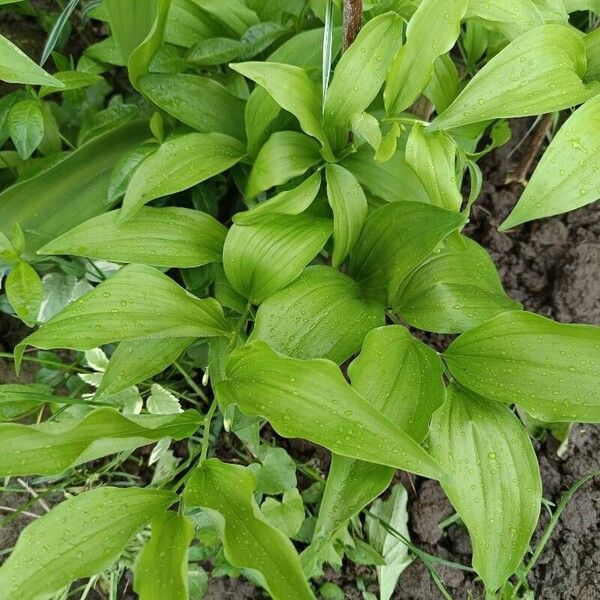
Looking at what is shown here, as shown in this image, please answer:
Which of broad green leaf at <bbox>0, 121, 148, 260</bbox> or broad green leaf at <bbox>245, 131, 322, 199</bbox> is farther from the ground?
broad green leaf at <bbox>245, 131, 322, 199</bbox>

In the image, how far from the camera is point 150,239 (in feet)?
3.19

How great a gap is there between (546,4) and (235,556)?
853 mm

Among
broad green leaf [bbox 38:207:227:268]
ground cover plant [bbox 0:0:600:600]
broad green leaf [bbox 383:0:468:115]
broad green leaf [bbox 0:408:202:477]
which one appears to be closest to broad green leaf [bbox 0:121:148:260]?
ground cover plant [bbox 0:0:600:600]

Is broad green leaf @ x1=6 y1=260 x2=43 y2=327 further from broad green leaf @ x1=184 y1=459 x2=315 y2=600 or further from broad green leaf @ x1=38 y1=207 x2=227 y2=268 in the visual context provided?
broad green leaf @ x1=184 y1=459 x2=315 y2=600

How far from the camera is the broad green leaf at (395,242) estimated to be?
0.84 metres

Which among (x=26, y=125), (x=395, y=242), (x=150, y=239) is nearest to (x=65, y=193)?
(x=26, y=125)

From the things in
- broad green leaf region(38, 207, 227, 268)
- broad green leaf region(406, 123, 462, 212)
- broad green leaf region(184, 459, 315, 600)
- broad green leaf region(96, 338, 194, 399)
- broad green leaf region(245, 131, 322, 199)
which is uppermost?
broad green leaf region(406, 123, 462, 212)

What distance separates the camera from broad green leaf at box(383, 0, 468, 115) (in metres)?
0.80

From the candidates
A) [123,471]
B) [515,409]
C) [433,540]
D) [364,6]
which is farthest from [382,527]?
[364,6]

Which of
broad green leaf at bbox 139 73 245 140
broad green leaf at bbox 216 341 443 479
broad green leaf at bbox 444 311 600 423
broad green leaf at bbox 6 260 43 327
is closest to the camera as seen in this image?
broad green leaf at bbox 216 341 443 479

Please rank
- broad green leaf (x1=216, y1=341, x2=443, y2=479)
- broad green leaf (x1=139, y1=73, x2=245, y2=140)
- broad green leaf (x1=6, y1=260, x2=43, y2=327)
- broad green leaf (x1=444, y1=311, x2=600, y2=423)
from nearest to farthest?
broad green leaf (x1=216, y1=341, x2=443, y2=479) → broad green leaf (x1=444, y1=311, x2=600, y2=423) → broad green leaf (x1=6, y1=260, x2=43, y2=327) → broad green leaf (x1=139, y1=73, x2=245, y2=140)

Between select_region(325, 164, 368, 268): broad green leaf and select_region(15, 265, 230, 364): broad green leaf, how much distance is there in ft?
0.67

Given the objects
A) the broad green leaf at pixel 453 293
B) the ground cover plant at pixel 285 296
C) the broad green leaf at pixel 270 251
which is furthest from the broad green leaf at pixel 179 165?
the broad green leaf at pixel 453 293

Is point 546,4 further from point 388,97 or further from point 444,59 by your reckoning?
point 388,97
